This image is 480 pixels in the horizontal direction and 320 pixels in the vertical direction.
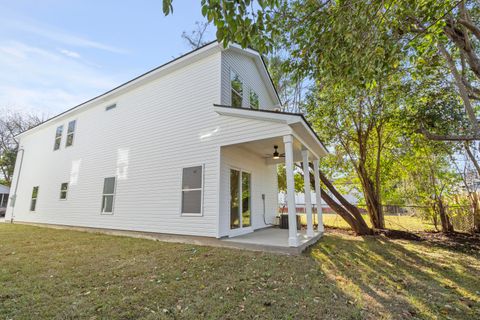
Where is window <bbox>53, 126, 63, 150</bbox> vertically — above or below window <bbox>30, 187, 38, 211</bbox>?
above

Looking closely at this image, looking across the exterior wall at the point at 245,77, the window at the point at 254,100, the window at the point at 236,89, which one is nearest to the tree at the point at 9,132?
the exterior wall at the point at 245,77

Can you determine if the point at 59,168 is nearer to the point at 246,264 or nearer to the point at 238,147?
the point at 238,147

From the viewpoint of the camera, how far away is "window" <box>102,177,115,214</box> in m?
8.41

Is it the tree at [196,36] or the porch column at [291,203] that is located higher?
the tree at [196,36]

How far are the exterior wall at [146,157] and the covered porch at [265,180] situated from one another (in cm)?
69

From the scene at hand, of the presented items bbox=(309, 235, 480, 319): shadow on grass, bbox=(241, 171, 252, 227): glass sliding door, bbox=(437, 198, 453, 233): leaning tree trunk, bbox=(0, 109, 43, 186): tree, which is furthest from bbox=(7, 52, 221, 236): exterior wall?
bbox=(0, 109, 43, 186): tree

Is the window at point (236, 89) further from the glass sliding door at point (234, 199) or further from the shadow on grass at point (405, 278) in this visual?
the shadow on grass at point (405, 278)

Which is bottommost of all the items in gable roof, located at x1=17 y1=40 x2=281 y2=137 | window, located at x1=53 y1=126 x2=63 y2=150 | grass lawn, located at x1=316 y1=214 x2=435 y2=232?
grass lawn, located at x1=316 y1=214 x2=435 y2=232

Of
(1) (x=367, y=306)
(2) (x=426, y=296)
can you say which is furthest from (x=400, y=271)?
(1) (x=367, y=306)

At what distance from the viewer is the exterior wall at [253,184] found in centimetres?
636

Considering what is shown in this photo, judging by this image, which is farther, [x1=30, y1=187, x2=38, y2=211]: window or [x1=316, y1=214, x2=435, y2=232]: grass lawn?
[x1=30, y1=187, x2=38, y2=211]: window

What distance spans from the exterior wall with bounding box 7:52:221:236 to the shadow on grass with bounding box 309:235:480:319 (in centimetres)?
333

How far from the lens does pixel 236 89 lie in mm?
7969

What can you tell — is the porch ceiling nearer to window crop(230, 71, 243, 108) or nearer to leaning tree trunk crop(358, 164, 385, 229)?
window crop(230, 71, 243, 108)
